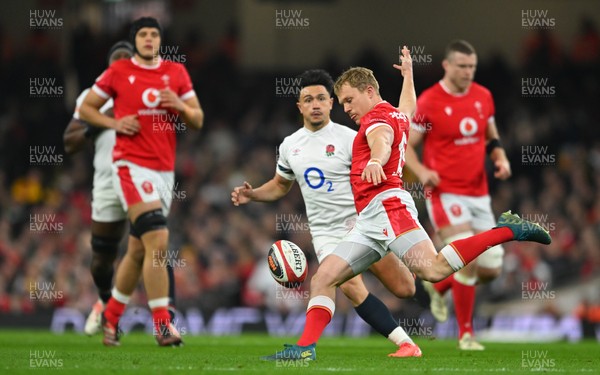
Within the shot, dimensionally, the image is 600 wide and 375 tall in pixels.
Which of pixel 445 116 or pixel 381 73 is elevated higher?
pixel 381 73

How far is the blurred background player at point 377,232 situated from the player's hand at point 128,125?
2.47 metres

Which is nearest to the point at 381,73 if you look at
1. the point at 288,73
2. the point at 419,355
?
the point at 288,73

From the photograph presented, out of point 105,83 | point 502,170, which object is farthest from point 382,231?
point 105,83

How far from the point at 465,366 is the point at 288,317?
8.11m

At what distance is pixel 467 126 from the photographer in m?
10.9

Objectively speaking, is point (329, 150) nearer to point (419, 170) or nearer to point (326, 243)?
point (326, 243)

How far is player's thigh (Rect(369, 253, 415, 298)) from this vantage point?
8844 millimetres

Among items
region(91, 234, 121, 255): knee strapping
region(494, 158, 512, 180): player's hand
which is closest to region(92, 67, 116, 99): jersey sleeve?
region(91, 234, 121, 255): knee strapping

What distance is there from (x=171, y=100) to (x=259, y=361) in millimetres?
2993

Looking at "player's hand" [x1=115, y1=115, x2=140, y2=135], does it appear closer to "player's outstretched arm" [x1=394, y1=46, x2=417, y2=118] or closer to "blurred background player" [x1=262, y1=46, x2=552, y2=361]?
"blurred background player" [x1=262, y1=46, x2=552, y2=361]

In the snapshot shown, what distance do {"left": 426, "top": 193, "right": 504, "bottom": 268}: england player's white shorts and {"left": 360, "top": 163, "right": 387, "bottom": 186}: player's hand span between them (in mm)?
3311

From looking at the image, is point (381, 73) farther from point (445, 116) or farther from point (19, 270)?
point (445, 116)

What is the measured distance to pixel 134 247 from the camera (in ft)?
33.9

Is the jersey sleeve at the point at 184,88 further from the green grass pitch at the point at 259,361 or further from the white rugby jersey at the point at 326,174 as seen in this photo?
the green grass pitch at the point at 259,361
